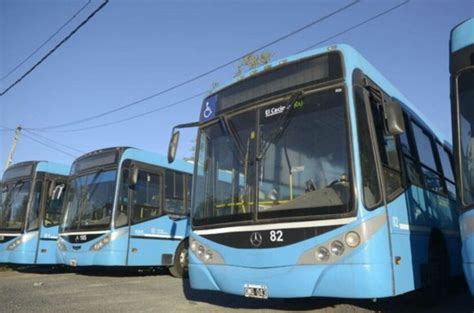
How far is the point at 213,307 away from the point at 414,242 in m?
2.84

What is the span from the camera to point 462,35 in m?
4.55

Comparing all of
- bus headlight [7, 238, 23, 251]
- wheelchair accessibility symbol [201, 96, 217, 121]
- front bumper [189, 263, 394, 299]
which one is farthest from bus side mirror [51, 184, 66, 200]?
front bumper [189, 263, 394, 299]

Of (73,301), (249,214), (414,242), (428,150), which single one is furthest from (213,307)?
(428,150)

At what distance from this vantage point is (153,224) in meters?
11.0

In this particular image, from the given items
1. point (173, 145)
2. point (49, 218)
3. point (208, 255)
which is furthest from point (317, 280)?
point (49, 218)

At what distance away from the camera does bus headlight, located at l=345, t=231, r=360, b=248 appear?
4.69 m

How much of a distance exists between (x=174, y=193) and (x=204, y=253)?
5986 millimetres

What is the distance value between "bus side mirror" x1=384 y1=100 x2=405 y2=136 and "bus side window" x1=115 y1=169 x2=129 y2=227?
273 inches

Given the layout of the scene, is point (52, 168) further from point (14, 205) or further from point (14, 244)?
point (14, 244)

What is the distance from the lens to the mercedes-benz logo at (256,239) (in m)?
5.26

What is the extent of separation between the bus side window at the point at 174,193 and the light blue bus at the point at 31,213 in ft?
9.33

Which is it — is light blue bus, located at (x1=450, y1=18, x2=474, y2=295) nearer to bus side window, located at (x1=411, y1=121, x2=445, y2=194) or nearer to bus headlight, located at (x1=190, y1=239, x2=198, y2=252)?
bus side window, located at (x1=411, y1=121, x2=445, y2=194)

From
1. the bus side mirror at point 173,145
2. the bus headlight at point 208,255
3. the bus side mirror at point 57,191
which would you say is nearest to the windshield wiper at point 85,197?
the bus side mirror at point 57,191

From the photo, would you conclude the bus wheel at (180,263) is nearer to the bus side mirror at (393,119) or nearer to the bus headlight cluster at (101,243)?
the bus headlight cluster at (101,243)
